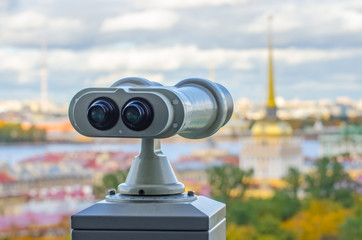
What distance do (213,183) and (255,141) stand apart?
9.81 m

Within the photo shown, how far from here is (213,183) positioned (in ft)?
69.4

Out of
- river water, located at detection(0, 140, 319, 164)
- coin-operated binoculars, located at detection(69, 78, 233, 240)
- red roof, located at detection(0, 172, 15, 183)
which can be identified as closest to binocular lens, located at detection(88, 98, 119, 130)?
coin-operated binoculars, located at detection(69, 78, 233, 240)

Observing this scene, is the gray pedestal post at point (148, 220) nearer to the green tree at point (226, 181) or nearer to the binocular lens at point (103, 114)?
the binocular lens at point (103, 114)

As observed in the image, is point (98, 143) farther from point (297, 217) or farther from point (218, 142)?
point (297, 217)

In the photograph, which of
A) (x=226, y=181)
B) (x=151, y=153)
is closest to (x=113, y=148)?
(x=226, y=181)

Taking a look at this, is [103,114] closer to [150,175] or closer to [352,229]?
[150,175]

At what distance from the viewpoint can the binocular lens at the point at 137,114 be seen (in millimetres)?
711

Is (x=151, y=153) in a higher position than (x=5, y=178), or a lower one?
higher

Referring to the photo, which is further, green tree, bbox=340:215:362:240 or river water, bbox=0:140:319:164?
river water, bbox=0:140:319:164

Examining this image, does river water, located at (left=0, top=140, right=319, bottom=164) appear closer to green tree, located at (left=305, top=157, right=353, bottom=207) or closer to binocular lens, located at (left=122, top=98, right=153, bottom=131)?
green tree, located at (left=305, top=157, right=353, bottom=207)

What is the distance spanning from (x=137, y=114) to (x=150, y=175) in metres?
0.10

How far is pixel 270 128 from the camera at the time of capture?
29625mm

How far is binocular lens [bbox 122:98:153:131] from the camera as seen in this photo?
2.33ft

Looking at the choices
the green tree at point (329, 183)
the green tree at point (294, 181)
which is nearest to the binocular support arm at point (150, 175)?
the green tree at point (329, 183)
